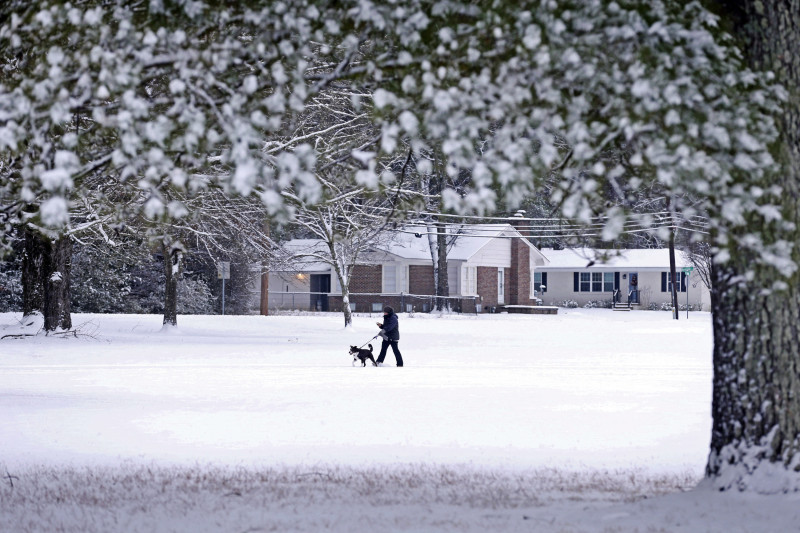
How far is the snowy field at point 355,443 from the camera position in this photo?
322 inches

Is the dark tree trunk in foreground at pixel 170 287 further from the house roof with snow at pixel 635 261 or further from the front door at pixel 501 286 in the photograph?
the house roof with snow at pixel 635 261

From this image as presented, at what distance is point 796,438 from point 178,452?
697 cm

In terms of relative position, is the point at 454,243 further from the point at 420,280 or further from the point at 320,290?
the point at 320,290

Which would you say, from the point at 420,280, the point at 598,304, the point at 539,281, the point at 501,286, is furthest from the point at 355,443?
the point at 539,281

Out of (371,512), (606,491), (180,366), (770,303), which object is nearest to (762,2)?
(770,303)

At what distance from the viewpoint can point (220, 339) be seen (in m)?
32.9

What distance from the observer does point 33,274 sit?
98.7ft

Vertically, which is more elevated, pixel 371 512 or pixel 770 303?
pixel 770 303

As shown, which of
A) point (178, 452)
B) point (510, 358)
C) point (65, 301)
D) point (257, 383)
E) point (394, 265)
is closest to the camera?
point (178, 452)

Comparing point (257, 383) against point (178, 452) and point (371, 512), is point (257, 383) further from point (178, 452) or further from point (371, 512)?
point (371, 512)

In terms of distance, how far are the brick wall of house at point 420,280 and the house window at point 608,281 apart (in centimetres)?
1592

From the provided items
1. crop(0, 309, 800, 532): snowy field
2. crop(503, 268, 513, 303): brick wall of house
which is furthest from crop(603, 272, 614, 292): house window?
crop(0, 309, 800, 532): snowy field

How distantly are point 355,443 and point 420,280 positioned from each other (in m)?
46.6

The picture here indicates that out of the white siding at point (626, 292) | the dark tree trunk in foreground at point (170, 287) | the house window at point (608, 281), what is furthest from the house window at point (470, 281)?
the dark tree trunk in foreground at point (170, 287)
